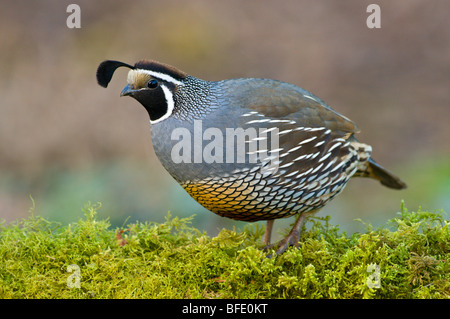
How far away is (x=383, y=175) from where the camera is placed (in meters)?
4.20

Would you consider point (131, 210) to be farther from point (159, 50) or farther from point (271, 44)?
point (271, 44)

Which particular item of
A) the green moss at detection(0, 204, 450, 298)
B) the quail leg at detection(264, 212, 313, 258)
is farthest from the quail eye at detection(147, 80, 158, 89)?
the quail leg at detection(264, 212, 313, 258)

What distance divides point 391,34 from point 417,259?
5.28m

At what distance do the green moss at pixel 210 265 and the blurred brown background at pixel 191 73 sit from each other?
2.63 metres

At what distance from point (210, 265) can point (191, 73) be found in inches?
175

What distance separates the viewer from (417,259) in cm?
287

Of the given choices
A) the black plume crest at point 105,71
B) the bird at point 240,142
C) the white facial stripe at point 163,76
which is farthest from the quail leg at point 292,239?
the black plume crest at point 105,71

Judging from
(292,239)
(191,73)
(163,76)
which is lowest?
(292,239)

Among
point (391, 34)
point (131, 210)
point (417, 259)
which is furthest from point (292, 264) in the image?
point (391, 34)

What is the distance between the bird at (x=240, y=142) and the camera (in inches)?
128

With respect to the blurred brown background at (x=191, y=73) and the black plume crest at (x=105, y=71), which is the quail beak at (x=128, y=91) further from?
the blurred brown background at (x=191, y=73)

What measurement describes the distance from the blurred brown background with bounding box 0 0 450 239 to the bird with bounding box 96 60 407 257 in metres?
2.52

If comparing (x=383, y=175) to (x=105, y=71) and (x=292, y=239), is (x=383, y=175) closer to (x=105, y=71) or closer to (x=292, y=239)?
(x=292, y=239)

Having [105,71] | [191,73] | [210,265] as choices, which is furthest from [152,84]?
[191,73]
